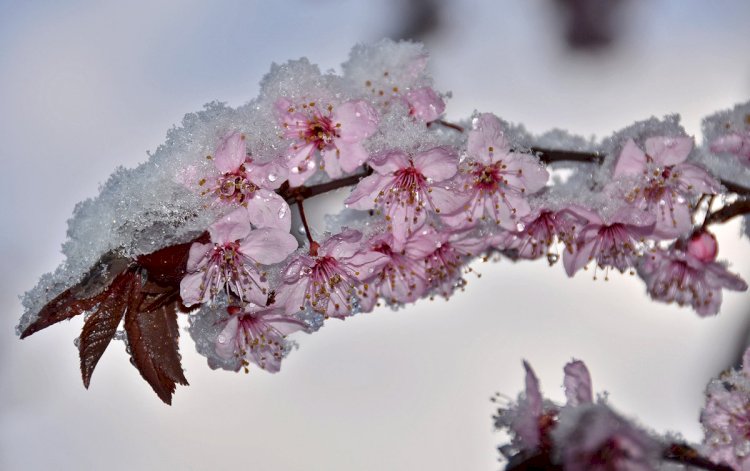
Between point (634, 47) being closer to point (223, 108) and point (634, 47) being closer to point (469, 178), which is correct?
point (469, 178)

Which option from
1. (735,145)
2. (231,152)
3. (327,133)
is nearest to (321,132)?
(327,133)

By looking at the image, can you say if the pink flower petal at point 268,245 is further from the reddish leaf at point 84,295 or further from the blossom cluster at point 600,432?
the blossom cluster at point 600,432

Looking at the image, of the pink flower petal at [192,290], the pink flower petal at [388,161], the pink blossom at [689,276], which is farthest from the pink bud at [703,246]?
the pink flower petal at [192,290]

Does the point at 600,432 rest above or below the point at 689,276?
below

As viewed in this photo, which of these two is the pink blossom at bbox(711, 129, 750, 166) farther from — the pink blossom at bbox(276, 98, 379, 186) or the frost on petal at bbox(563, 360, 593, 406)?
the pink blossom at bbox(276, 98, 379, 186)

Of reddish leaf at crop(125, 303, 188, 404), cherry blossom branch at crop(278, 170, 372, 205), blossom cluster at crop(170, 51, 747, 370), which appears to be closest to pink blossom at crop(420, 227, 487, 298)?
blossom cluster at crop(170, 51, 747, 370)

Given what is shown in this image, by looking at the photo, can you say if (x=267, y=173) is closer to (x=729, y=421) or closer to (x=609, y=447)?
(x=609, y=447)

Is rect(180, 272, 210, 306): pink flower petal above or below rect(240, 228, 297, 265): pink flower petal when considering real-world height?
below

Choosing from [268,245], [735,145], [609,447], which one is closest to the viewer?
[609,447]
